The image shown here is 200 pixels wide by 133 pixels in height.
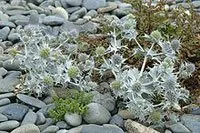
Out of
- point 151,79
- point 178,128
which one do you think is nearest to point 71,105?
point 151,79

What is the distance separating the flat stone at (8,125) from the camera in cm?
356

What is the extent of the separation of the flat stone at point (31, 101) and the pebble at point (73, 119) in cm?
29

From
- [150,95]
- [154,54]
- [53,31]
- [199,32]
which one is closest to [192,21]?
[199,32]

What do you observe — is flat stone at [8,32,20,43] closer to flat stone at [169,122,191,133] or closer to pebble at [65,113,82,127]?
pebble at [65,113,82,127]

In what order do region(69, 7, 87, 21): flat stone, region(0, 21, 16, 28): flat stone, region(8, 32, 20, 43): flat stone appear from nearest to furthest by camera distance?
1. region(8, 32, 20, 43): flat stone
2. region(0, 21, 16, 28): flat stone
3. region(69, 7, 87, 21): flat stone

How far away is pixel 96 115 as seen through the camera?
3.61m

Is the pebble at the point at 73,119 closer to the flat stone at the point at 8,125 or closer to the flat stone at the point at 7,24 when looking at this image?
the flat stone at the point at 8,125

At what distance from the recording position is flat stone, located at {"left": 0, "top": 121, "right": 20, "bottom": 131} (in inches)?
140

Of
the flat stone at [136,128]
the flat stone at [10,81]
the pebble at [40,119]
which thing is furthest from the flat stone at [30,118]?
the flat stone at [136,128]

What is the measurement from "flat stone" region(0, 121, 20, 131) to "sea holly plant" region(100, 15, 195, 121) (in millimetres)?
653

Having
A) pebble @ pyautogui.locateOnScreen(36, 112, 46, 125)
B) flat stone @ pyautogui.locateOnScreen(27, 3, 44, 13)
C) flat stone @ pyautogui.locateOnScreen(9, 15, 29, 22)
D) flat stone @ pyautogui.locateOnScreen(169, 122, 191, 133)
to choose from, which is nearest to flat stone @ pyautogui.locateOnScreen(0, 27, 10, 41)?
flat stone @ pyautogui.locateOnScreen(9, 15, 29, 22)

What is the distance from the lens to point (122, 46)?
406cm

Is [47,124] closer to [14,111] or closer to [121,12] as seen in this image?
[14,111]

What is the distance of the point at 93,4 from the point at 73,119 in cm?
239
